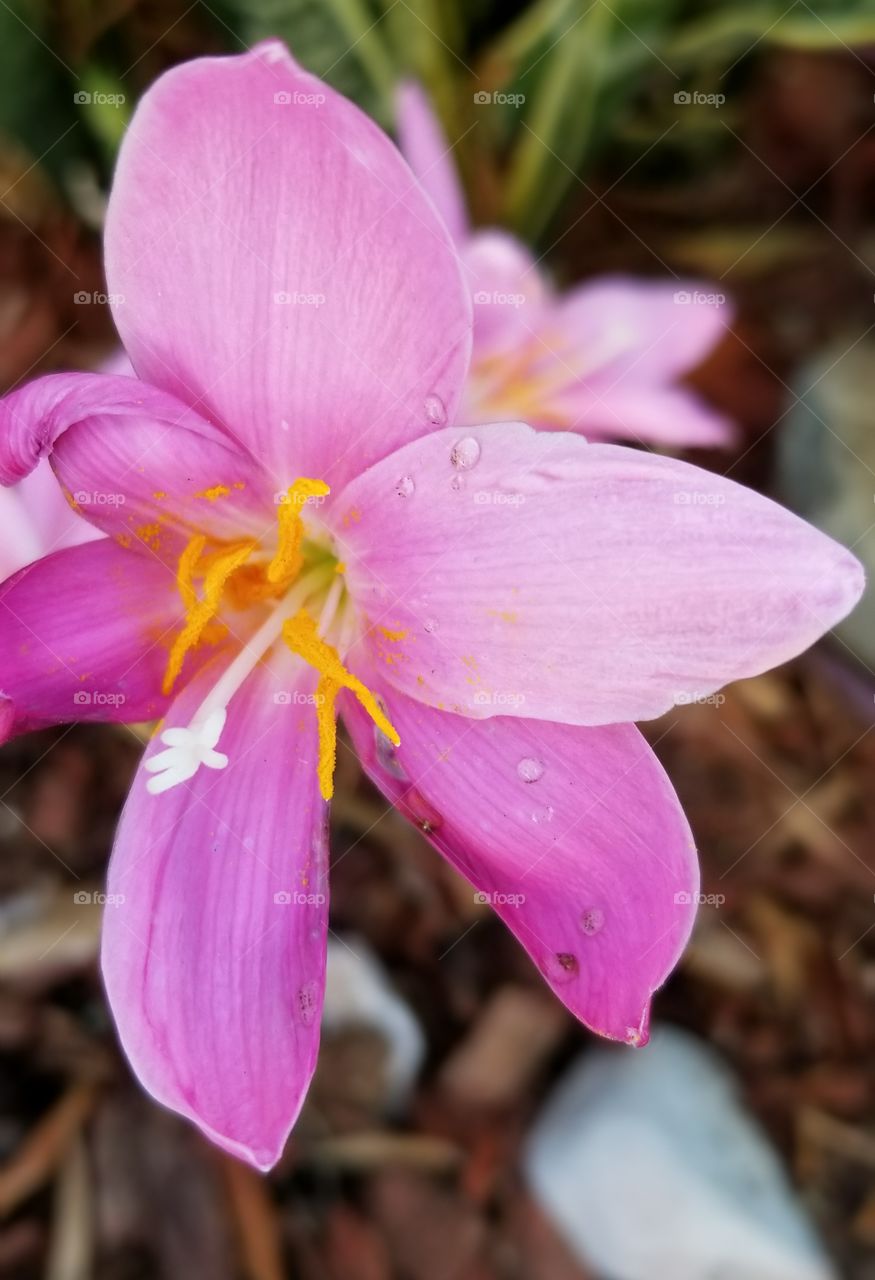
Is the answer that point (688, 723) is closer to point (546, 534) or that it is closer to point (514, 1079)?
point (514, 1079)

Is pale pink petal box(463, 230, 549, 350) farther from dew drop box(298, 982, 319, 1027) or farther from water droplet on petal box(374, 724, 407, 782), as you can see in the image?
dew drop box(298, 982, 319, 1027)

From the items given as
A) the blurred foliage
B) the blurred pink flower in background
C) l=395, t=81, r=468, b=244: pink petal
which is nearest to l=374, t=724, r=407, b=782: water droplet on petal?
the blurred pink flower in background

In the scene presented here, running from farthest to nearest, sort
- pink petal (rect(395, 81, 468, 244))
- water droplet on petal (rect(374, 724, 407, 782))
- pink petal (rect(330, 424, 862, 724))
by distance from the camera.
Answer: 1. pink petal (rect(395, 81, 468, 244))
2. water droplet on petal (rect(374, 724, 407, 782))
3. pink petal (rect(330, 424, 862, 724))

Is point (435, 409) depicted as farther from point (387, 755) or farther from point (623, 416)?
point (623, 416)

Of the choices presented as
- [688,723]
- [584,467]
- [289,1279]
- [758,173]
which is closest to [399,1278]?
[289,1279]

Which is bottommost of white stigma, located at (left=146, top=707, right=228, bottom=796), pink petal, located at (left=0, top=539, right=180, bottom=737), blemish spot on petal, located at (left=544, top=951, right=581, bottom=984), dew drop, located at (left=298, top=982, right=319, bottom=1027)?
dew drop, located at (left=298, top=982, right=319, bottom=1027)

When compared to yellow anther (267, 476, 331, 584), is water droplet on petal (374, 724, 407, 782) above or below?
below

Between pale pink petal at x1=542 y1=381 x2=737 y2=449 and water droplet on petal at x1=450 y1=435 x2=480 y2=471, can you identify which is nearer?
water droplet on petal at x1=450 y1=435 x2=480 y2=471

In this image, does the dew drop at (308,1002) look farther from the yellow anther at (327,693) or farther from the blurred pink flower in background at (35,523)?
the blurred pink flower in background at (35,523)
